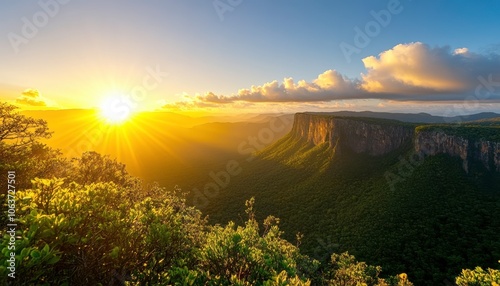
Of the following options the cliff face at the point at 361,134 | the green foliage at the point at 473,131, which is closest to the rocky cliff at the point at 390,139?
the cliff face at the point at 361,134

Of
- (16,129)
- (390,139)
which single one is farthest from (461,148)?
(16,129)

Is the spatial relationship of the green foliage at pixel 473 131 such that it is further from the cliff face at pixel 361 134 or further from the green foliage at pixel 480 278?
the green foliage at pixel 480 278

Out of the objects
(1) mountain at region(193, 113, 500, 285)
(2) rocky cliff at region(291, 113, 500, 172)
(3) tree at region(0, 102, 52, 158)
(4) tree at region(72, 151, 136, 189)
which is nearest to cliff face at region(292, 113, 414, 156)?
(2) rocky cliff at region(291, 113, 500, 172)

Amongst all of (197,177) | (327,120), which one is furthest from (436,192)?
(197,177)

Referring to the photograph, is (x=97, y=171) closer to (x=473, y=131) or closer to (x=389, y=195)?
(x=389, y=195)

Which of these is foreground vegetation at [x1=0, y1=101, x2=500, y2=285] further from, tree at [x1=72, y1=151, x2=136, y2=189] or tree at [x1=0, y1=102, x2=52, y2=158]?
tree at [x1=72, y1=151, x2=136, y2=189]
